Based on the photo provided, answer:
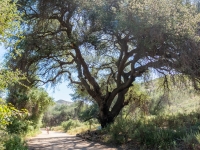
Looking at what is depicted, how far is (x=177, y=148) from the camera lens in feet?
26.7

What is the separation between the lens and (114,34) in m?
13.4

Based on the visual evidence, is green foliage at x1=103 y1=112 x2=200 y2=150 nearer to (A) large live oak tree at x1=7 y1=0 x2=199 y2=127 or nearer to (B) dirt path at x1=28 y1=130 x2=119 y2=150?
(B) dirt path at x1=28 y1=130 x2=119 y2=150

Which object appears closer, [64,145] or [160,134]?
[160,134]

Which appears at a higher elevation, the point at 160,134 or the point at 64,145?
the point at 160,134

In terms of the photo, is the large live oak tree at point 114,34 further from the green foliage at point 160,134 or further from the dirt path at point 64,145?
the dirt path at point 64,145

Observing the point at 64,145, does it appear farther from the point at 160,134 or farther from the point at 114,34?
the point at 114,34

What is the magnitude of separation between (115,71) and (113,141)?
28.4 ft

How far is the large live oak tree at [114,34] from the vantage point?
10258mm

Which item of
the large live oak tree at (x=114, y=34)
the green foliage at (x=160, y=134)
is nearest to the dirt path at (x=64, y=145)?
the green foliage at (x=160, y=134)

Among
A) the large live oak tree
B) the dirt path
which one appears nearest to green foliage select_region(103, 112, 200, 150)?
the dirt path

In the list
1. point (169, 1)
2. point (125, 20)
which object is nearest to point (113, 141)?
point (125, 20)

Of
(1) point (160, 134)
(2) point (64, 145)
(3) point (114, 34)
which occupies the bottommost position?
(2) point (64, 145)

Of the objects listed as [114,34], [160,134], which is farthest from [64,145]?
[114,34]

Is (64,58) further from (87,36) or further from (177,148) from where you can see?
(177,148)
